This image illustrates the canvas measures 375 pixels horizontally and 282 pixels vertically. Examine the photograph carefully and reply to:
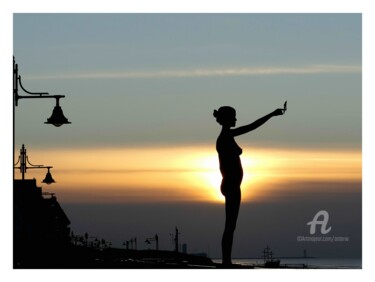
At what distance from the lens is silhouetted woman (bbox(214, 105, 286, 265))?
80.4 ft

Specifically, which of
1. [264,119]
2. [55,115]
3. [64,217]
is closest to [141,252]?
[55,115]

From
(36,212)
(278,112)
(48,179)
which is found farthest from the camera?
(36,212)

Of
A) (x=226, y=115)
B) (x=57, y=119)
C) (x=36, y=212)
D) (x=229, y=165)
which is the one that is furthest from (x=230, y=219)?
(x=36, y=212)

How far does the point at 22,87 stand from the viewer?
3291cm

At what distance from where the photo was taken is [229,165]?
2467 cm

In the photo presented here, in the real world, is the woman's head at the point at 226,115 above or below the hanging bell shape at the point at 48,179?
above

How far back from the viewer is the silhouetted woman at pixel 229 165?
80.4 feet

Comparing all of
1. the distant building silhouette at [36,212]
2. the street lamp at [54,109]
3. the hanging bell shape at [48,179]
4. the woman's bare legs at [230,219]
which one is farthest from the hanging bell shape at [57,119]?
the distant building silhouette at [36,212]

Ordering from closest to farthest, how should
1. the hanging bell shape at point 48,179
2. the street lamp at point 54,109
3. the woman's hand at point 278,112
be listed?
the woman's hand at point 278,112 < the street lamp at point 54,109 < the hanging bell shape at point 48,179

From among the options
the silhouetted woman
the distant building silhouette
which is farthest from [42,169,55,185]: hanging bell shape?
the silhouetted woman

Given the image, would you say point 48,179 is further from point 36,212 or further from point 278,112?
point 36,212

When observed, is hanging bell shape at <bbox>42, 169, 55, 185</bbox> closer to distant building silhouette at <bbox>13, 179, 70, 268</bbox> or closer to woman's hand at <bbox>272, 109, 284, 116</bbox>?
distant building silhouette at <bbox>13, 179, 70, 268</bbox>

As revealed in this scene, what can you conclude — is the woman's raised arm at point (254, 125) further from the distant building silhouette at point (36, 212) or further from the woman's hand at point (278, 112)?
the distant building silhouette at point (36, 212)
